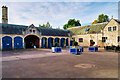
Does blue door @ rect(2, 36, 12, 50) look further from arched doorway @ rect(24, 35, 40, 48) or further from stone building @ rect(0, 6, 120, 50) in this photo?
arched doorway @ rect(24, 35, 40, 48)

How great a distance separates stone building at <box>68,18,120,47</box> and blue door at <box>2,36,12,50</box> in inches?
865

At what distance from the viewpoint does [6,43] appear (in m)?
24.1

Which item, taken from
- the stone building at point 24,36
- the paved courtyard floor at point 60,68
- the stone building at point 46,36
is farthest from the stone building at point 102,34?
the paved courtyard floor at point 60,68

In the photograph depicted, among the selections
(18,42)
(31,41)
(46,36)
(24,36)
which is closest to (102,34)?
(46,36)

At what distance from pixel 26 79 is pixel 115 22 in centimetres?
2916

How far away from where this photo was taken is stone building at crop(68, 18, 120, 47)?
28.0 meters

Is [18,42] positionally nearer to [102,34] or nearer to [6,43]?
[6,43]

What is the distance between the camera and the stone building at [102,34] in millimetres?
28009

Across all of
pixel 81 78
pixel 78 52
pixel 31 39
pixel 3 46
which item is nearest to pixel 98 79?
pixel 81 78

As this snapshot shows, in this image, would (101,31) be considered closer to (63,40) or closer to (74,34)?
(74,34)

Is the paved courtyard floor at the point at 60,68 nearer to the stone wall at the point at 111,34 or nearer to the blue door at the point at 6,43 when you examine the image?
the blue door at the point at 6,43

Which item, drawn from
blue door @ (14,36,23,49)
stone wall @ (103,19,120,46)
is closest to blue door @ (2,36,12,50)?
blue door @ (14,36,23,49)

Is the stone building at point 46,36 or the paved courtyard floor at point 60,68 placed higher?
the stone building at point 46,36

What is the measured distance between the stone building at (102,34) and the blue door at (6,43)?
22.0m
